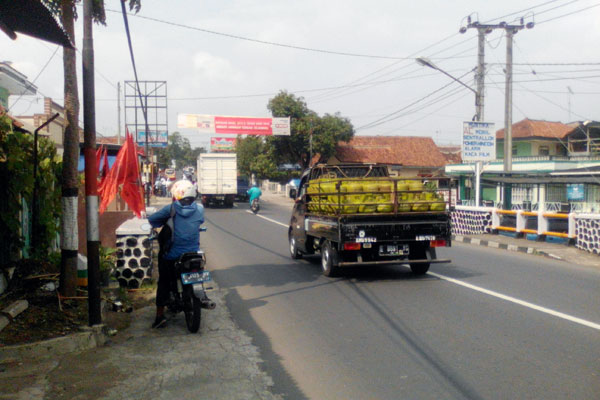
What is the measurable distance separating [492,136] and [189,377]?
61.9 ft

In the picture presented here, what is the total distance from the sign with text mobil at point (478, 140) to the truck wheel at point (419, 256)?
39.2ft

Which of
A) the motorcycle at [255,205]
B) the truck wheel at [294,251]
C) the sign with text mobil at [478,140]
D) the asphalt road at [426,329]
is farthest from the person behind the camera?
the motorcycle at [255,205]

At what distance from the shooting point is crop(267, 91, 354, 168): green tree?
4550 cm

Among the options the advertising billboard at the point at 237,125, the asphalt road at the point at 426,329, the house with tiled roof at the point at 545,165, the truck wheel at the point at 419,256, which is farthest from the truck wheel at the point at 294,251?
the advertising billboard at the point at 237,125

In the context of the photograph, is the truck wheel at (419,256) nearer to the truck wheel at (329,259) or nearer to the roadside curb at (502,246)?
the truck wheel at (329,259)

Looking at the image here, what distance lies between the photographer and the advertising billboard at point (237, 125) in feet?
143

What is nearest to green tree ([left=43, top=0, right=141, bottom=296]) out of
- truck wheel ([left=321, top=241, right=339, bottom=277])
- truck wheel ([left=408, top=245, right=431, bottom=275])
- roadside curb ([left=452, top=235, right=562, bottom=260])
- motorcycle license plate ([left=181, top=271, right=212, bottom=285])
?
motorcycle license plate ([left=181, top=271, right=212, bottom=285])

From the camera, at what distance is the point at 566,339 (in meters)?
6.00

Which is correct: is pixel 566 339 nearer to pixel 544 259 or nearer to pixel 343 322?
pixel 343 322

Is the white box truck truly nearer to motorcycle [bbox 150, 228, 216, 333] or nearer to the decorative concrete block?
the decorative concrete block

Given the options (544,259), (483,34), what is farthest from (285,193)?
(544,259)

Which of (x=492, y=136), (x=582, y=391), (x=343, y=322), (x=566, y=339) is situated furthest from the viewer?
(x=492, y=136)

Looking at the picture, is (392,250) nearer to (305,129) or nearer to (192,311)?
(192,311)

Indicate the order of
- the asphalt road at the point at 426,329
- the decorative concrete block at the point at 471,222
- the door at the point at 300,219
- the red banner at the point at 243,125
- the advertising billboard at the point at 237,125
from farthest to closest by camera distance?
the red banner at the point at 243,125 → the advertising billboard at the point at 237,125 → the decorative concrete block at the point at 471,222 → the door at the point at 300,219 → the asphalt road at the point at 426,329
